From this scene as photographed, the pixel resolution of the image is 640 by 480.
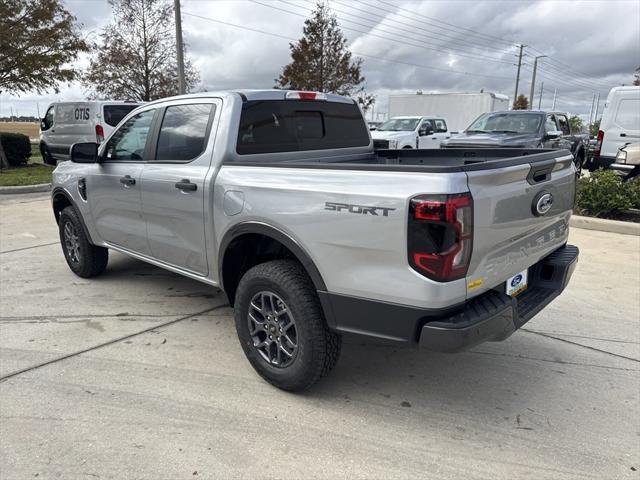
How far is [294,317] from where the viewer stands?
2.88 metres

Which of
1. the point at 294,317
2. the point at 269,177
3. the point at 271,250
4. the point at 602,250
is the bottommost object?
the point at 602,250

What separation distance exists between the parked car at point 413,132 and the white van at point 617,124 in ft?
17.3

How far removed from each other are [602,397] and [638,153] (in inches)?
292

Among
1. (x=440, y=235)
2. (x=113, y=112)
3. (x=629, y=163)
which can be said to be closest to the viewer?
(x=440, y=235)

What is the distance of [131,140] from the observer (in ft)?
14.3

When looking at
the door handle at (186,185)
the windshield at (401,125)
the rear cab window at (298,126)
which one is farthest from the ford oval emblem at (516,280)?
the windshield at (401,125)

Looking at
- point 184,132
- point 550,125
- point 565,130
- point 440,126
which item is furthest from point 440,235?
point 440,126

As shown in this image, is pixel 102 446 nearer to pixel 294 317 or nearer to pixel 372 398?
pixel 294 317

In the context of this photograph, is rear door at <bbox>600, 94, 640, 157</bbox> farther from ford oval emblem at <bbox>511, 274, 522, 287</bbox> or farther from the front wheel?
the front wheel

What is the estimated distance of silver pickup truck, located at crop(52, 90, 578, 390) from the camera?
237 centimetres

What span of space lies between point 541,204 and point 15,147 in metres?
16.4

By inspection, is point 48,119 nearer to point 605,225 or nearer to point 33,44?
point 33,44

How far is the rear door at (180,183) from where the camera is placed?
11.6 feet

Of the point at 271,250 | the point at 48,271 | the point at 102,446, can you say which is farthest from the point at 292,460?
the point at 48,271
